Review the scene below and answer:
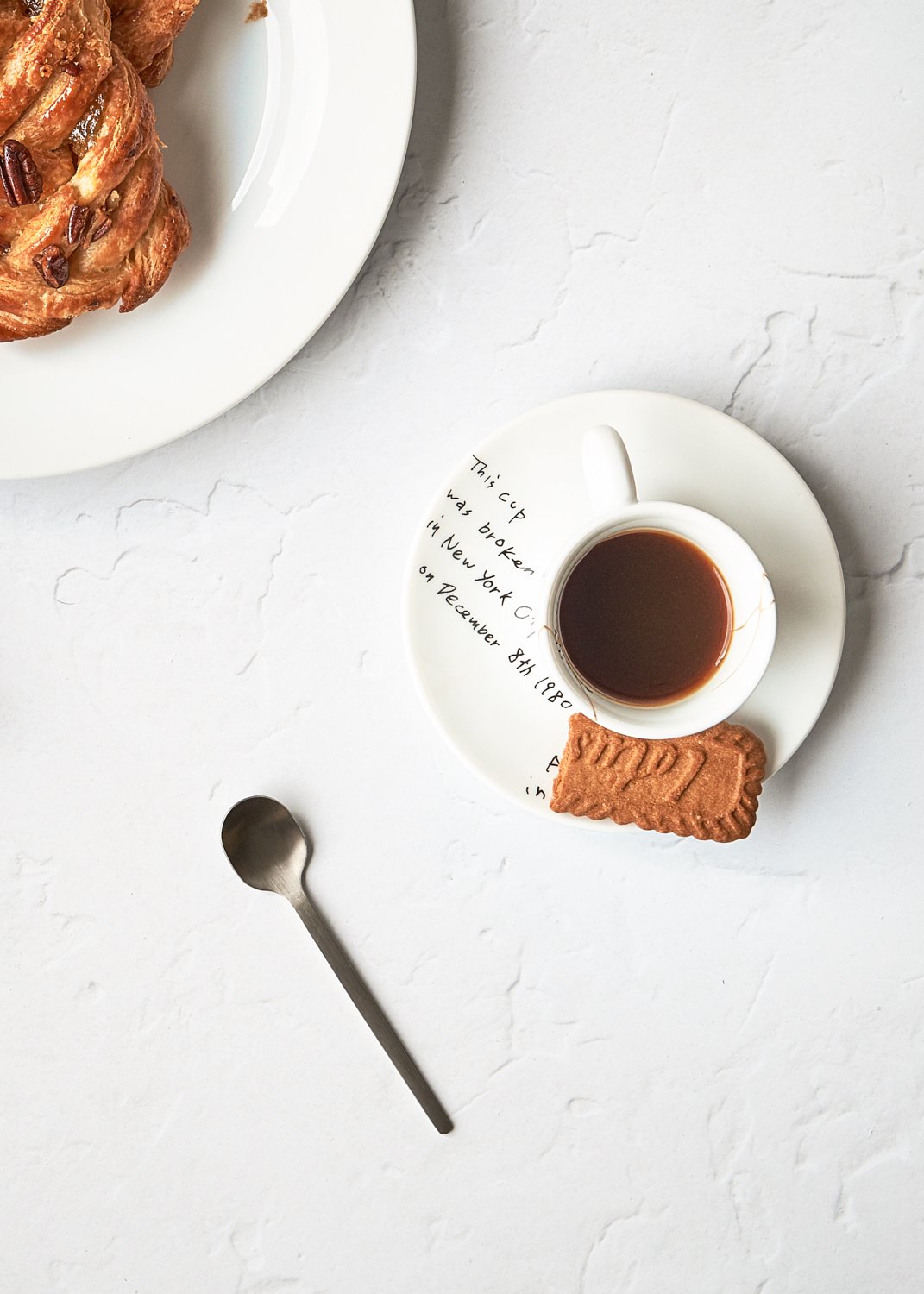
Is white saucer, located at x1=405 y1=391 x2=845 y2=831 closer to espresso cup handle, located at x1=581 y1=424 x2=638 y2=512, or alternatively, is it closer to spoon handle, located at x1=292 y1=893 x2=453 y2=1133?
espresso cup handle, located at x1=581 y1=424 x2=638 y2=512

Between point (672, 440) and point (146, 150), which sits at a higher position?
point (146, 150)

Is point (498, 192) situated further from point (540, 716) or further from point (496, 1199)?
point (496, 1199)

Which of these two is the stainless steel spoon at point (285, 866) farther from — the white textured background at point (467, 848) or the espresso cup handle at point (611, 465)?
the espresso cup handle at point (611, 465)

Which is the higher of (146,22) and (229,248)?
(146,22)

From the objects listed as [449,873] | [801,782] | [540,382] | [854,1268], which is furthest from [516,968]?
[540,382]

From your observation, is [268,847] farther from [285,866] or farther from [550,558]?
[550,558]

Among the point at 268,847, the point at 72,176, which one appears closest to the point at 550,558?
the point at 268,847

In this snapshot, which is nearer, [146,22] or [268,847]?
[146,22]
